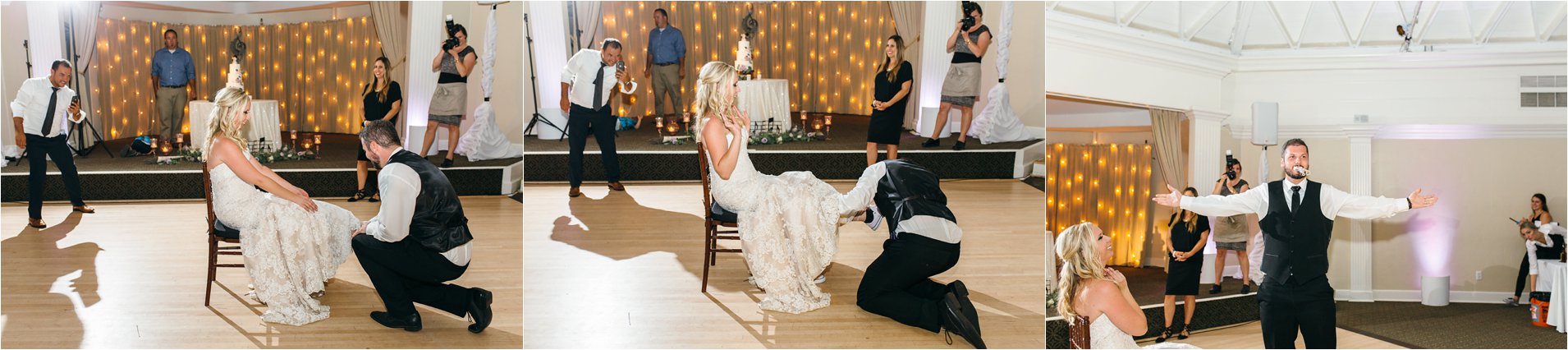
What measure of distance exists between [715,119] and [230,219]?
6.42 feet

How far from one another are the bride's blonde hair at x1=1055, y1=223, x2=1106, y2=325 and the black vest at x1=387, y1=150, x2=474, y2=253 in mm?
2236

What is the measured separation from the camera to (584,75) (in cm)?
573

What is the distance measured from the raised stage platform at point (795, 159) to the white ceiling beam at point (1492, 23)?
3836mm

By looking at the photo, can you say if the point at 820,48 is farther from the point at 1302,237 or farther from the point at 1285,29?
the point at 1302,237

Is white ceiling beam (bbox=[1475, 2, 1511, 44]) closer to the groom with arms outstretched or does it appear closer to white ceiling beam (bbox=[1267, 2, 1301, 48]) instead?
white ceiling beam (bbox=[1267, 2, 1301, 48])

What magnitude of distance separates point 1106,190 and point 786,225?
2.85m

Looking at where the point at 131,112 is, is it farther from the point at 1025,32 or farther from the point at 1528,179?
the point at 1528,179

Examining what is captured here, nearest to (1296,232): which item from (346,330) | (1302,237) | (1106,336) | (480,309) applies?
(1302,237)

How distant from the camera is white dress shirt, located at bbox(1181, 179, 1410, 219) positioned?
331 centimetres

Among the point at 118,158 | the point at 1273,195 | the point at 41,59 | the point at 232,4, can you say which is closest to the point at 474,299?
the point at 1273,195

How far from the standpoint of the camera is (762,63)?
8.34m

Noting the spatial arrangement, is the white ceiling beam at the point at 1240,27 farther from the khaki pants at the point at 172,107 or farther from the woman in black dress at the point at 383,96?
the khaki pants at the point at 172,107

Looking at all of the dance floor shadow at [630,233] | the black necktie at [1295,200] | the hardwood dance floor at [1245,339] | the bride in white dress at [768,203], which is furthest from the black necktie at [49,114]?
the hardwood dance floor at [1245,339]

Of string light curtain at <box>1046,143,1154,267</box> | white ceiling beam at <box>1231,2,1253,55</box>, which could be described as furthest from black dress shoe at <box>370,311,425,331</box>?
white ceiling beam at <box>1231,2,1253,55</box>
